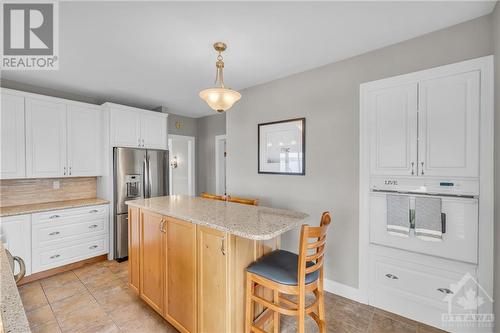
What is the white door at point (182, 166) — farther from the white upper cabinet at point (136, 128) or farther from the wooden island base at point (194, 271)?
the wooden island base at point (194, 271)

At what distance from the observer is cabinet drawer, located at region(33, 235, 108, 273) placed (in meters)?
2.76

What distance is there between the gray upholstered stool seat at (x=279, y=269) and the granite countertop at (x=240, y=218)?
11.7 inches

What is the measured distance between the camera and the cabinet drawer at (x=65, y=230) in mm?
2764

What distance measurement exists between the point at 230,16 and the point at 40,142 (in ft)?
9.82

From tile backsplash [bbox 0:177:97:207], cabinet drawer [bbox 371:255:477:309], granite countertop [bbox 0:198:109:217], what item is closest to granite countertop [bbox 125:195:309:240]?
cabinet drawer [bbox 371:255:477:309]

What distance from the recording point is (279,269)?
1563mm

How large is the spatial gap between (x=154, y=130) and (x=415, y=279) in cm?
409

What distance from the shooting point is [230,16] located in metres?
1.72

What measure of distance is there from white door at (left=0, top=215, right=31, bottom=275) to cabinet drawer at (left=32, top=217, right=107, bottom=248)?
0.23 ft

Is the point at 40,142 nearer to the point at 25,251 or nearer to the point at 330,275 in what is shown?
the point at 25,251

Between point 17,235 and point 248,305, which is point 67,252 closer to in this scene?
point 17,235

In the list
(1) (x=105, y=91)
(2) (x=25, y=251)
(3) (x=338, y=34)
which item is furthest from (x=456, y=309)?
(1) (x=105, y=91)

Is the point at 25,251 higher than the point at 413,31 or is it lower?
lower
